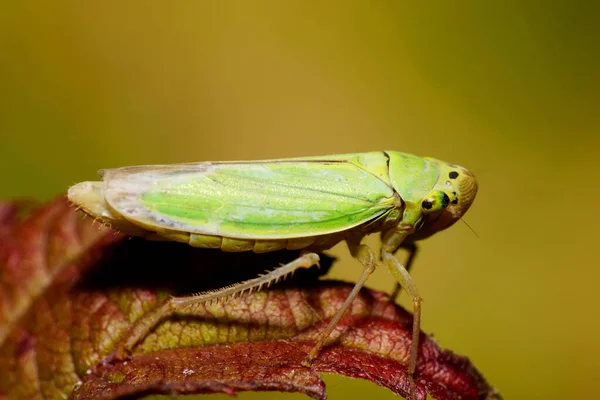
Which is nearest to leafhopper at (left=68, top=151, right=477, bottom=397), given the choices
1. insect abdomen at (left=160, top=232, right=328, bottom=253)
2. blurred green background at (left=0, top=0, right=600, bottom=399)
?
insect abdomen at (left=160, top=232, right=328, bottom=253)

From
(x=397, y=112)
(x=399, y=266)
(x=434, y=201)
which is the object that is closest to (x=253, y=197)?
(x=399, y=266)

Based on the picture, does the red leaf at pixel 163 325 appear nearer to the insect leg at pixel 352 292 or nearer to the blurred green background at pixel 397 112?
the insect leg at pixel 352 292

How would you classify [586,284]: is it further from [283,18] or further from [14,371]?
[14,371]

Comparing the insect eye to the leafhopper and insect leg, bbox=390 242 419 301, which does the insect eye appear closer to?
the leafhopper

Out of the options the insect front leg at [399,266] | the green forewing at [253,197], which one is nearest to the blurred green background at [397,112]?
the insect front leg at [399,266]

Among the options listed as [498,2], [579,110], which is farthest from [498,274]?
[498,2]
